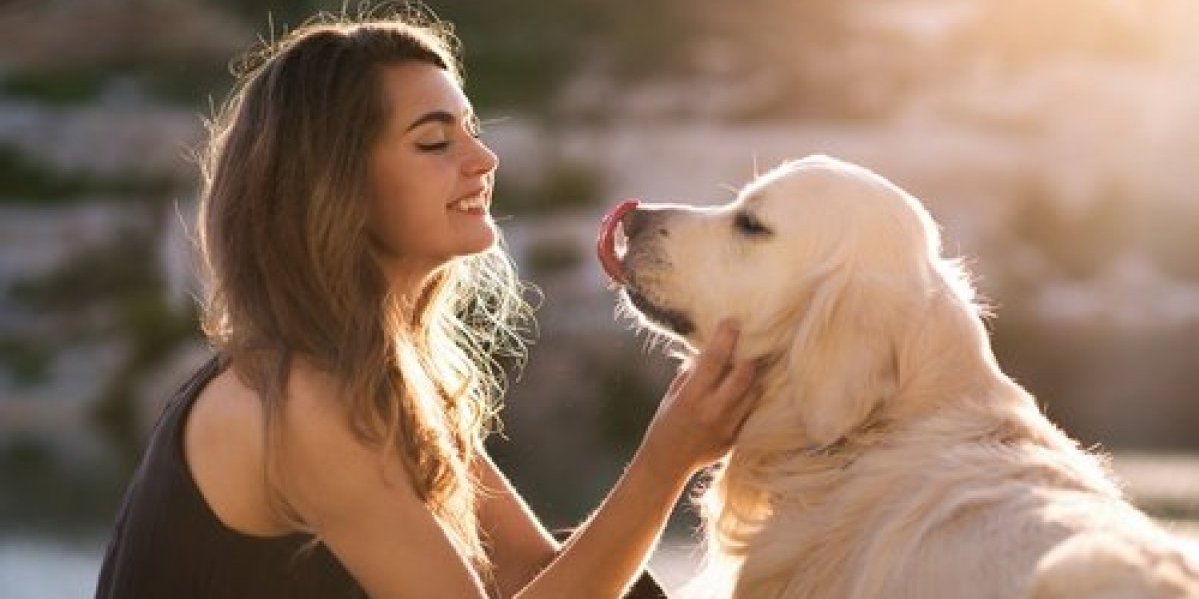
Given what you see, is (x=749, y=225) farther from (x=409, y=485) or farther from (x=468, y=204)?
(x=409, y=485)

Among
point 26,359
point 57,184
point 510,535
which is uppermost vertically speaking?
point 57,184

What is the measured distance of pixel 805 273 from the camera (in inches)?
154

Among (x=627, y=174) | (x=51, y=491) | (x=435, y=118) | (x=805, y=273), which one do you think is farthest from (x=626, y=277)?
(x=627, y=174)

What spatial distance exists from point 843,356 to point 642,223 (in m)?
0.51

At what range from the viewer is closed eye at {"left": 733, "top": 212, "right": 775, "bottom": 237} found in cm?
400

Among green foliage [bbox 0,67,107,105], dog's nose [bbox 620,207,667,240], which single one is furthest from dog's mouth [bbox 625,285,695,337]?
green foliage [bbox 0,67,107,105]

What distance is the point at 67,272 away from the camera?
16.2 meters

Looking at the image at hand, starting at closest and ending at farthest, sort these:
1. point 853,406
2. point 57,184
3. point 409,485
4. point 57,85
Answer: point 853,406
point 409,485
point 57,184
point 57,85

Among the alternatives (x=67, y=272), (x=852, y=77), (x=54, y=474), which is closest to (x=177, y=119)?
(x=67, y=272)

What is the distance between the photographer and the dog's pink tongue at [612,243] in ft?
13.4

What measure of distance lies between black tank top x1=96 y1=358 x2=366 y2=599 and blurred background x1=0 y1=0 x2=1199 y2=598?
5.69 m

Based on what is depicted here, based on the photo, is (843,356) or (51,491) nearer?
(843,356)

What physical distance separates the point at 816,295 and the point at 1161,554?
95cm

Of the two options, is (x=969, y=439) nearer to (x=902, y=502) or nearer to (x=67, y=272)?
(x=902, y=502)
